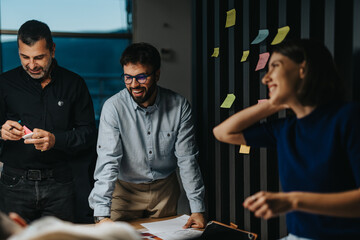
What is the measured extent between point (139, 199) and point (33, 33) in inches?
41.6

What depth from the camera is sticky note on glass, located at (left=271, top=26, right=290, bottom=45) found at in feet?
4.66

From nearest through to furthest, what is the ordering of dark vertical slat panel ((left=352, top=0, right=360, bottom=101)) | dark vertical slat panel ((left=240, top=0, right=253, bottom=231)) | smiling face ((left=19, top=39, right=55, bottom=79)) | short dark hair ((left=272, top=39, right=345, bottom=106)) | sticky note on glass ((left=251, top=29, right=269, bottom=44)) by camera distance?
1. short dark hair ((left=272, top=39, right=345, bottom=106))
2. dark vertical slat panel ((left=352, top=0, right=360, bottom=101))
3. sticky note on glass ((left=251, top=29, right=269, bottom=44))
4. dark vertical slat panel ((left=240, top=0, right=253, bottom=231))
5. smiling face ((left=19, top=39, right=55, bottom=79))

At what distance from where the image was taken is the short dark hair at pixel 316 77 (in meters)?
1.06

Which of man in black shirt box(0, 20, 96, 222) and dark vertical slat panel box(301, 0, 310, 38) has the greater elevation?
dark vertical slat panel box(301, 0, 310, 38)

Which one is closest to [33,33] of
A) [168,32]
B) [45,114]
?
[45,114]

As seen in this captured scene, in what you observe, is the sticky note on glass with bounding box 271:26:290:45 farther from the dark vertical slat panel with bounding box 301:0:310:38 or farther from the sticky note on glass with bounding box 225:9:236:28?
the sticky note on glass with bounding box 225:9:236:28

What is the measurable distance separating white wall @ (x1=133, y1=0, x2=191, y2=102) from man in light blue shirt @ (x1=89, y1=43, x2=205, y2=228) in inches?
109

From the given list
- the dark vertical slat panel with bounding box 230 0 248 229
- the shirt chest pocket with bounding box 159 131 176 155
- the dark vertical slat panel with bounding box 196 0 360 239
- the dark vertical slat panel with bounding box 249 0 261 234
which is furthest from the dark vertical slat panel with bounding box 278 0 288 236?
the shirt chest pocket with bounding box 159 131 176 155

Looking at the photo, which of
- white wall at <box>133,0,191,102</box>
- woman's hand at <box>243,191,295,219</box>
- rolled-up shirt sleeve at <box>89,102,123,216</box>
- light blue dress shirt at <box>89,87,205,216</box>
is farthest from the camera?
white wall at <box>133,0,191,102</box>

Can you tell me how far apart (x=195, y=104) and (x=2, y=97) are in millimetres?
1097

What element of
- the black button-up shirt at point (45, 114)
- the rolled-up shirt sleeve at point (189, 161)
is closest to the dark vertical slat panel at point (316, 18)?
the rolled-up shirt sleeve at point (189, 161)

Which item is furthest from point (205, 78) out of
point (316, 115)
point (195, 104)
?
point (316, 115)

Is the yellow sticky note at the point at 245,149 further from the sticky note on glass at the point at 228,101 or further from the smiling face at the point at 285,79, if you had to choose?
the smiling face at the point at 285,79

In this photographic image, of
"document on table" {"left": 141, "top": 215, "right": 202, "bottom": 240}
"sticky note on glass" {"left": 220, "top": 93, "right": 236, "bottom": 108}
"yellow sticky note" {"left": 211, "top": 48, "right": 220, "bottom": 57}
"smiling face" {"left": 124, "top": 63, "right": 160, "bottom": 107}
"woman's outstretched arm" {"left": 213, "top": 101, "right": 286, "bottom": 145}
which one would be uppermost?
"yellow sticky note" {"left": 211, "top": 48, "right": 220, "bottom": 57}
